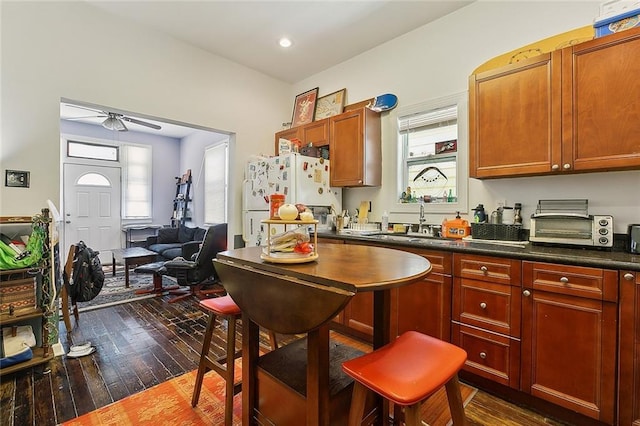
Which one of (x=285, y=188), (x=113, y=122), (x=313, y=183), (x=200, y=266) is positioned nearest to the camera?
(x=285, y=188)

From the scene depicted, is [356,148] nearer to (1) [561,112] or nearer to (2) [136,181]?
(1) [561,112]

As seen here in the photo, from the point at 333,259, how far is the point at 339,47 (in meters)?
2.99

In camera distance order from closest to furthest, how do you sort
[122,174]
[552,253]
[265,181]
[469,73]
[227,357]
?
1. [227,357]
2. [552,253]
3. [469,73]
4. [265,181]
5. [122,174]

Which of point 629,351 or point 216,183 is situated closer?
point 629,351

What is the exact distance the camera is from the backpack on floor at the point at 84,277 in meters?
2.82

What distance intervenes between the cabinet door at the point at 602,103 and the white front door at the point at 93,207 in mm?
7437

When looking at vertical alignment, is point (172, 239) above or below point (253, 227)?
below

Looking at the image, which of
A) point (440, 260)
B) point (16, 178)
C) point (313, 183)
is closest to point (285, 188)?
point (313, 183)

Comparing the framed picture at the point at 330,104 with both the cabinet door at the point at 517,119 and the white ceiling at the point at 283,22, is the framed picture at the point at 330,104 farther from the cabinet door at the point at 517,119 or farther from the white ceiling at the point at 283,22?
the cabinet door at the point at 517,119

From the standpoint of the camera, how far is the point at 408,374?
3.24ft

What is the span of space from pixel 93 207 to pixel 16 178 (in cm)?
416

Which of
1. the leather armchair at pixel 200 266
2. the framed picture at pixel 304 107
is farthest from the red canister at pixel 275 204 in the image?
the framed picture at pixel 304 107

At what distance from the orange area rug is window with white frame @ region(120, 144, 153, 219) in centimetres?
563

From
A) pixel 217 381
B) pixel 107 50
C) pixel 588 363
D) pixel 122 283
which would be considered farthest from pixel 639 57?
pixel 122 283
